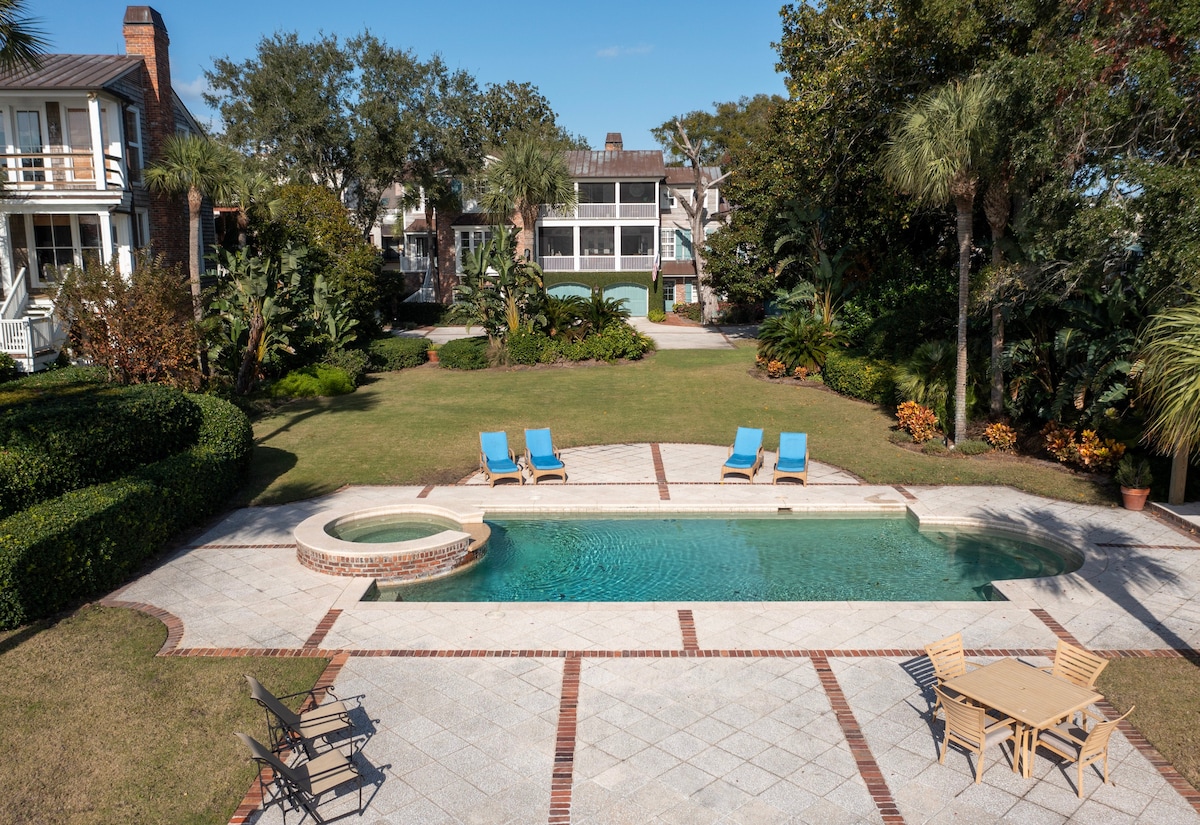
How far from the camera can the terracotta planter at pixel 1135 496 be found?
1435cm

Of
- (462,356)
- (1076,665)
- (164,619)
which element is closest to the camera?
(1076,665)

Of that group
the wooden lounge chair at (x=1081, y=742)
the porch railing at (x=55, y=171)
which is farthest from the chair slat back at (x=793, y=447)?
the porch railing at (x=55, y=171)

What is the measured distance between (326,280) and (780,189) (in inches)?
637

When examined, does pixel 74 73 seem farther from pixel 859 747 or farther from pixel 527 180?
pixel 859 747

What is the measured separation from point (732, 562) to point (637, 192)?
137 feet

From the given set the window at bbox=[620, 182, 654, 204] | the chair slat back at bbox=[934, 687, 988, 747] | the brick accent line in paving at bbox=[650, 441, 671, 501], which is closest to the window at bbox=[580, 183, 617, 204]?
the window at bbox=[620, 182, 654, 204]

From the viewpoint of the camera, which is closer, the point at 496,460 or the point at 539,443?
the point at 496,460

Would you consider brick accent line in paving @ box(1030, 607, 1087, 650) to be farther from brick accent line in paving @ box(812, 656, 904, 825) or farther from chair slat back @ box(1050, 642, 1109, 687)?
brick accent line in paving @ box(812, 656, 904, 825)

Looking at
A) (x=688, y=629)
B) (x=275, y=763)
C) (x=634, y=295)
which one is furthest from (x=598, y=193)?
(x=275, y=763)

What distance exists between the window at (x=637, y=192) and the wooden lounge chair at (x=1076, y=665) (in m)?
45.9

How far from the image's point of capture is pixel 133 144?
85.4ft

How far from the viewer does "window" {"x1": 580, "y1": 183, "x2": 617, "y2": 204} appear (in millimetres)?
51406

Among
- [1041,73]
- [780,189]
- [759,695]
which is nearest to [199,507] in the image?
[759,695]

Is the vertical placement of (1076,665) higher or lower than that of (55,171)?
lower
